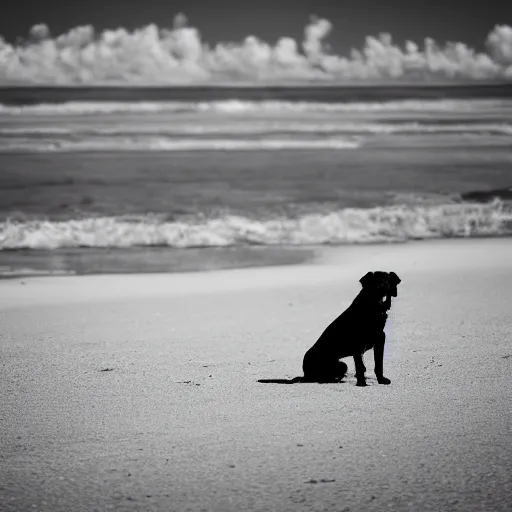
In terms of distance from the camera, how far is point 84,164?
122ft

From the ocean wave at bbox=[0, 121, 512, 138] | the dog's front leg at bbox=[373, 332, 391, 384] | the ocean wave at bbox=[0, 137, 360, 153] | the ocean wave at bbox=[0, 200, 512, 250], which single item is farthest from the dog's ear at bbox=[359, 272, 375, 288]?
the ocean wave at bbox=[0, 121, 512, 138]

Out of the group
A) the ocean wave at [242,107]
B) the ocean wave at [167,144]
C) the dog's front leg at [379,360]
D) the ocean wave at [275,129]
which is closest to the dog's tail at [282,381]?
the dog's front leg at [379,360]

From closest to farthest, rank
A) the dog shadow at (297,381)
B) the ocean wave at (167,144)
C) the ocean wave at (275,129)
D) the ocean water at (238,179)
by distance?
the dog shadow at (297,381) < the ocean water at (238,179) < the ocean wave at (167,144) < the ocean wave at (275,129)

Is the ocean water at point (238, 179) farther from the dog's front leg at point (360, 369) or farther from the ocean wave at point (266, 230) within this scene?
the dog's front leg at point (360, 369)

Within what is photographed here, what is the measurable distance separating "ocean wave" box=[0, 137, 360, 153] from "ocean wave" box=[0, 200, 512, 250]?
81.8 feet

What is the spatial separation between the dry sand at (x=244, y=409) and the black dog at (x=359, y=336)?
0.11 metres

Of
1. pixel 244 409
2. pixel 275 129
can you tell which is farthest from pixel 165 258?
pixel 275 129

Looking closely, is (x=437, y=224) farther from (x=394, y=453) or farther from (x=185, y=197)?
(x=394, y=453)

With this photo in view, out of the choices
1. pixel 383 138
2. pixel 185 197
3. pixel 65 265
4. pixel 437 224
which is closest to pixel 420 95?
pixel 383 138

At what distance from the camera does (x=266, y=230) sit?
17969 mm

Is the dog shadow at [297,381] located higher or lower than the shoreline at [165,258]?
lower

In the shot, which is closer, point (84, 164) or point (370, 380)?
point (370, 380)

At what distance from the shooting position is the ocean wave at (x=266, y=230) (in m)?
16.1

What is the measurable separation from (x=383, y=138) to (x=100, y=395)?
1777 inches
